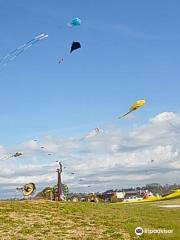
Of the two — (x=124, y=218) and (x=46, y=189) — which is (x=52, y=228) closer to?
(x=124, y=218)

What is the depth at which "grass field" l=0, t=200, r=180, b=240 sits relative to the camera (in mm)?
24891

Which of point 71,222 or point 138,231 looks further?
point 71,222

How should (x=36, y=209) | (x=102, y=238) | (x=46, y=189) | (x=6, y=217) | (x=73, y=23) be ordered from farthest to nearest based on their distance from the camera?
(x=46, y=189) < (x=36, y=209) < (x=6, y=217) < (x=102, y=238) < (x=73, y=23)

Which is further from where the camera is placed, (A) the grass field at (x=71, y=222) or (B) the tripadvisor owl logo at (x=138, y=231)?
(B) the tripadvisor owl logo at (x=138, y=231)

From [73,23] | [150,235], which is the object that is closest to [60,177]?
[150,235]

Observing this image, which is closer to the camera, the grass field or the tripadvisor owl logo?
the grass field

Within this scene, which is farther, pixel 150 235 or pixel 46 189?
pixel 46 189

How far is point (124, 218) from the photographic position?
31469 mm

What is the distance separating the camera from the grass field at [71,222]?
980 inches

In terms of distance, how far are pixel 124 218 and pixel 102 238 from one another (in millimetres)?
7322

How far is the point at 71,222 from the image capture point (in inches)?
1107

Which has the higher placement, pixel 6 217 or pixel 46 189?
pixel 46 189

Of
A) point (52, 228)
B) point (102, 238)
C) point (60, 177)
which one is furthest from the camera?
point (60, 177)

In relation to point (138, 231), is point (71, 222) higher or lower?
higher
